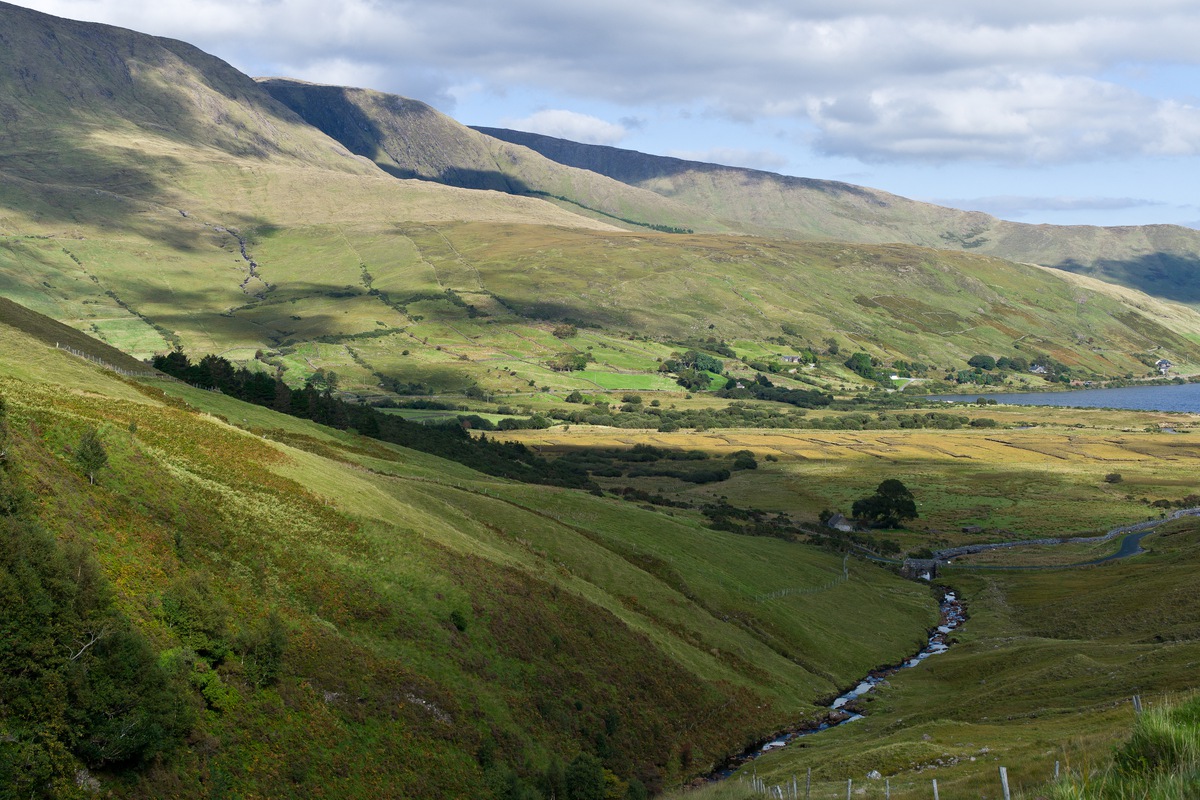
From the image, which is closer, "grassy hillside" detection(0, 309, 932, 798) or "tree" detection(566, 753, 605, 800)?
"grassy hillside" detection(0, 309, 932, 798)

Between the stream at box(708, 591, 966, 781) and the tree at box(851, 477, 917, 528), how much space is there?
137 ft

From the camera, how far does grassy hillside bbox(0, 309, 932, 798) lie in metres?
30.2

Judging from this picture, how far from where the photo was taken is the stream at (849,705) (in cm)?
5341

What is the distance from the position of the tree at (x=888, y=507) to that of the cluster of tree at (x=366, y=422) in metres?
42.0

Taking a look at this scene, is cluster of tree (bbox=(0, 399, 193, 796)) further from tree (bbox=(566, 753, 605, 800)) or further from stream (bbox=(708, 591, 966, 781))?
stream (bbox=(708, 591, 966, 781))

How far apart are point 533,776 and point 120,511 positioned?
20.6 metres

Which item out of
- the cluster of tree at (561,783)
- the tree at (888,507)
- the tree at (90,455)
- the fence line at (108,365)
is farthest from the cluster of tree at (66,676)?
the tree at (888,507)

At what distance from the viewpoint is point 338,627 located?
139ft

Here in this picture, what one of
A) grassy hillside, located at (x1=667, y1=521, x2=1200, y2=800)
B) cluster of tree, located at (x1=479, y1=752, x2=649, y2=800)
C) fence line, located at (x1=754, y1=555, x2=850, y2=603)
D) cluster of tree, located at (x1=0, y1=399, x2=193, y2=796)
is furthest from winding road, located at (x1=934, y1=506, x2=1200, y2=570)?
cluster of tree, located at (x1=0, y1=399, x2=193, y2=796)

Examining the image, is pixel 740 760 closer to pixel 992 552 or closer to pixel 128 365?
pixel 128 365

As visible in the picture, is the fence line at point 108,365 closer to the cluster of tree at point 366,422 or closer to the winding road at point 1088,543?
the cluster of tree at point 366,422

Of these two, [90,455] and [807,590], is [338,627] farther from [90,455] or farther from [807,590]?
[807,590]

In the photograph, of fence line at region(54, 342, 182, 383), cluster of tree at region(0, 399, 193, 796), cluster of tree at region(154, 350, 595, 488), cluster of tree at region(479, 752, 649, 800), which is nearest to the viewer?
cluster of tree at region(0, 399, 193, 796)

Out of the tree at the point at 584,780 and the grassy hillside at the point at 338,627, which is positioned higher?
the grassy hillside at the point at 338,627
